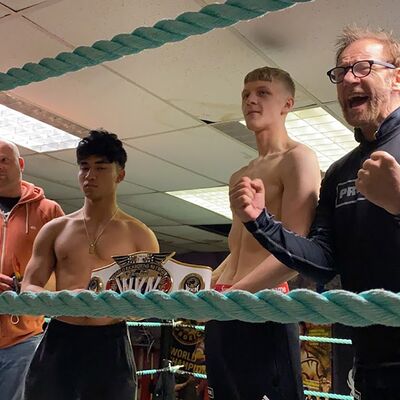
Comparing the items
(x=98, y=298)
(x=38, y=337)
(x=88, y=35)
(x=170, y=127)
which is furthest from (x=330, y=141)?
(x=98, y=298)

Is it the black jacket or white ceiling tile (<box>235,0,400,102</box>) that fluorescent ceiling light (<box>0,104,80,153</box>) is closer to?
white ceiling tile (<box>235,0,400,102</box>)

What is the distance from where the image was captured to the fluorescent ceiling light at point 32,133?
3340 millimetres

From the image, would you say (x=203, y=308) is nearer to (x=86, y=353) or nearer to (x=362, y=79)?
(x=362, y=79)

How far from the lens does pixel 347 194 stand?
0.98 meters

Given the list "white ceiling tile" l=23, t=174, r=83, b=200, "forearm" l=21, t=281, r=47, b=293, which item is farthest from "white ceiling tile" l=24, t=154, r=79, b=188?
"forearm" l=21, t=281, r=47, b=293

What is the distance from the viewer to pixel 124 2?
2012 mm

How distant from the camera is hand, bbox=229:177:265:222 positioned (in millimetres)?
892

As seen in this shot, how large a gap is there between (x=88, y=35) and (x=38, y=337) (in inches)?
49.4

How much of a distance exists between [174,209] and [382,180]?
4761 mm

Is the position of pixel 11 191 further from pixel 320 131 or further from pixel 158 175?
pixel 158 175

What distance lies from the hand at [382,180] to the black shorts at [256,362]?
16.7 inches

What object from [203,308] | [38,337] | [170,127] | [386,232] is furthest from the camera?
[170,127]

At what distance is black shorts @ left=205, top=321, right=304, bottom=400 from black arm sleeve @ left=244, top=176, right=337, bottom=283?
0.17 metres

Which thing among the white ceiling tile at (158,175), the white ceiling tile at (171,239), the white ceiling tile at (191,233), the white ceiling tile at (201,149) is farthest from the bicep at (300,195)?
the white ceiling tile at (171,239)
